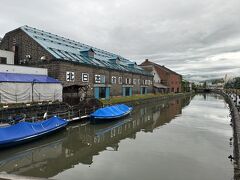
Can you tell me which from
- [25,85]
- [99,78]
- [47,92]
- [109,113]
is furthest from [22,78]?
[99,78]

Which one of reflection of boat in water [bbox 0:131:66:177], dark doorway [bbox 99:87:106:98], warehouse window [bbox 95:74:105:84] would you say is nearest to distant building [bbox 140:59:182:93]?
dark doorway [bbox 99:87:106:98]

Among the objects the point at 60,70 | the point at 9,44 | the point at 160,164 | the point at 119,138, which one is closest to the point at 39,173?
the point at 160,164

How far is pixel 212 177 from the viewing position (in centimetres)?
1231

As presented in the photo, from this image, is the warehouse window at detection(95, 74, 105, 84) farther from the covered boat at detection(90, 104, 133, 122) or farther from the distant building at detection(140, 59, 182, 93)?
the distant building at detection(140, 59, 182, 93)

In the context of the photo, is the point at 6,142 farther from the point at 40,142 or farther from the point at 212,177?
the point at 212,177

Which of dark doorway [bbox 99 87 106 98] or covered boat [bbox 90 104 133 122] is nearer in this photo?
covered boat [bbox 90 104 133 122]

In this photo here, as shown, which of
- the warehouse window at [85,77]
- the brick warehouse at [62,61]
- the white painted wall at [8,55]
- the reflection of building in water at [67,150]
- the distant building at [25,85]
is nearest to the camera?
the reflection of building in water at [67,150]

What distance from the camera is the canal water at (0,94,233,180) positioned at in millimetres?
12734

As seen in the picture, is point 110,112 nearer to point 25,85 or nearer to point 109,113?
point 109,113

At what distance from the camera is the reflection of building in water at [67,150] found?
530 inches

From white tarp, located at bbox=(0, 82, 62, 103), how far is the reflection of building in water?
5.48m

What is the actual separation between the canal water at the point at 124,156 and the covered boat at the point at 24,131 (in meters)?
0.64

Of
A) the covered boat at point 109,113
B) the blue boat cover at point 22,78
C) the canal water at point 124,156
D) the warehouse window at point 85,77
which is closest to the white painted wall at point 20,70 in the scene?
the blue boat cover at point 22,78

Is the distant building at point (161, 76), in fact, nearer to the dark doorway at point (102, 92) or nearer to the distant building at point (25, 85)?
the dark doorway at point (102, 92)
